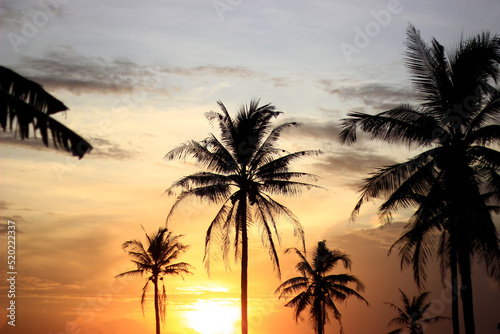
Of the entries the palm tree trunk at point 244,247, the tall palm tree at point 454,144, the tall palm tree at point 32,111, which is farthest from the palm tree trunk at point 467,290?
the palm tree trunk at point 244,247

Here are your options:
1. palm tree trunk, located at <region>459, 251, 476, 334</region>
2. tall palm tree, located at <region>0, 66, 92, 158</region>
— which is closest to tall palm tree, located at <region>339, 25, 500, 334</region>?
palm tree trunk, located at <region>459, 251, 476, 334</region>

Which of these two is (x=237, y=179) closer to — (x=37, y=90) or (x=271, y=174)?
(x=271, y=174)

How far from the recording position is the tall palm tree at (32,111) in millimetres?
11133

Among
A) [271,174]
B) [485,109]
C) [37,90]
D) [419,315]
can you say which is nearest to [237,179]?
[271,174]

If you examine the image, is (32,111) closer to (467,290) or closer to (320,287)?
(467,290)

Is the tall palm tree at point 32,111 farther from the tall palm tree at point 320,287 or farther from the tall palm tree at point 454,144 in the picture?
the tall palm tree at point 320,287

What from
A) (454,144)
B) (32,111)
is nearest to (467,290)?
(454,144)

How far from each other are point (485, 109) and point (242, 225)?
48.3 feet

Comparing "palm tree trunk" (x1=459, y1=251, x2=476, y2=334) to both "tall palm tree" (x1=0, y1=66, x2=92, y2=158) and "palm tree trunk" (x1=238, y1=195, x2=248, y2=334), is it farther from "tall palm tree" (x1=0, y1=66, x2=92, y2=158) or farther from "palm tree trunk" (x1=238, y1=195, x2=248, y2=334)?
"palm tree trunk" (x1=238, y1=195, x2=248, y2=334)

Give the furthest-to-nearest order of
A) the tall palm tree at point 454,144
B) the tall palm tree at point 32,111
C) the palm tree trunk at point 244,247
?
the palm tree trunk at point 244,247
the tall palm tree at point 454,144
the tall palm tree at point 32,111

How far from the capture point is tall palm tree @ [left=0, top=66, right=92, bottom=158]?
11.1 metres

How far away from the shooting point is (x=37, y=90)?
11.9 m

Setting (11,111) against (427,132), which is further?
(427,132)

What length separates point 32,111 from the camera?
37.2 ft
